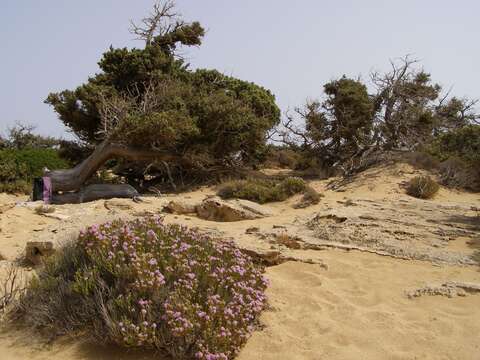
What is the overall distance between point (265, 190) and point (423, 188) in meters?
3.85

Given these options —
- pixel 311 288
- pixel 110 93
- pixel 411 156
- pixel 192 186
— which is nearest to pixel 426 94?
pixel 411 156

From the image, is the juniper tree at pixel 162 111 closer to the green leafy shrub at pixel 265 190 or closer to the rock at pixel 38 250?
the green leafy shrub at pixel 265 190

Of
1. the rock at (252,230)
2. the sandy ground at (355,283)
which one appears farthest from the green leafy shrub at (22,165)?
the rock at (252,230)

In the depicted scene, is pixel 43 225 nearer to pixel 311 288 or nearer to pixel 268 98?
pixel 311 288

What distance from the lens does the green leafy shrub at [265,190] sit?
1047 cm

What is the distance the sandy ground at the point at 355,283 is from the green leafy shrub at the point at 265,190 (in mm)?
1728

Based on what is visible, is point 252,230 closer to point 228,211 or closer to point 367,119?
point 228,211

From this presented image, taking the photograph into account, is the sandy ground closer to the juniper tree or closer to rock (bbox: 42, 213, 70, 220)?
rock (bbox: 42, 213, 70, 220)

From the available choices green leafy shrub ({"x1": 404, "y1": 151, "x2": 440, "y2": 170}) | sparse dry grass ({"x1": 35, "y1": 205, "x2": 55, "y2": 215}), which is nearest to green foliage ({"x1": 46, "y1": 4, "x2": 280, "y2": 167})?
sparse dry grass ({"x1": 35, "y1": 205, "x2": 55, "y2": 215})

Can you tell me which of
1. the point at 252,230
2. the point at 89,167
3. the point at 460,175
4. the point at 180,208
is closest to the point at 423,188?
the point at 460,175

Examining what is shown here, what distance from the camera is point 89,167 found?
501 inches

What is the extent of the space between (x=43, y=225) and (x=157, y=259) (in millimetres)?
4361

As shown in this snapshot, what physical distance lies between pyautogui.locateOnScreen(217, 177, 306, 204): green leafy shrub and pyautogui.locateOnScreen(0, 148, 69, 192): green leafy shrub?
838cm

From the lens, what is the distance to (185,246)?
4016 mm
